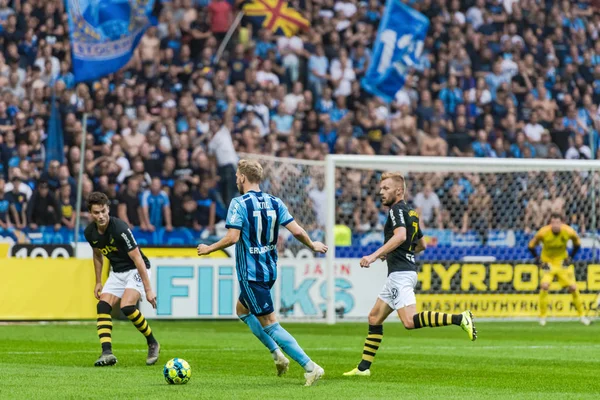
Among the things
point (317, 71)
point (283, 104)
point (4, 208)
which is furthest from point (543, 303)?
point (4, 208)

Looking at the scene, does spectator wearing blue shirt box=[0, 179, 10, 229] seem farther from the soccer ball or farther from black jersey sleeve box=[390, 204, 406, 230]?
the soccer ball

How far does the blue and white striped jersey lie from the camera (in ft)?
34.6

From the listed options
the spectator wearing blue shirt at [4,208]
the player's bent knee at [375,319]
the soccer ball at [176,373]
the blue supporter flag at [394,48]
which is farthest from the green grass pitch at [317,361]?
the blue supporter flag at [394,48]

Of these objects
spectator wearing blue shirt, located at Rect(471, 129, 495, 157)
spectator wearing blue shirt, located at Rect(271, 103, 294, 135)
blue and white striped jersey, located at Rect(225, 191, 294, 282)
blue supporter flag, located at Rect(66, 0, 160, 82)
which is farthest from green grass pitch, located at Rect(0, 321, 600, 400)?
spectator wearing blue shirt, located at Rect(471, 129, 495, 157)

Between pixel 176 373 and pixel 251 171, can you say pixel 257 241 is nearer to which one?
pixel 251 171

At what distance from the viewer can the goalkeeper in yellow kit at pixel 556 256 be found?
2241cm

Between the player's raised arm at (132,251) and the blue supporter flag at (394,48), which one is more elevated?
the blue supporter flag at (394,48)

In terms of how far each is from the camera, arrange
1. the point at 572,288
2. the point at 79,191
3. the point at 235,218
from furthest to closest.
Answer: the point at 572,288 < the point at 79,191 < the point at 235,218

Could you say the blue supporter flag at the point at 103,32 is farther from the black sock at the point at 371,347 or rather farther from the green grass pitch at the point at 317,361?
the black sock at the point at 371,347

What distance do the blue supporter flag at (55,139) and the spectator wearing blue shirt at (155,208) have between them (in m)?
1.81

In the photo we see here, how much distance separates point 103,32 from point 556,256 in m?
9.39

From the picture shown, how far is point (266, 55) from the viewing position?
1110 inches

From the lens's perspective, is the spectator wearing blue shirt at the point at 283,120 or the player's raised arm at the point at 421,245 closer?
the player's raised arm at the point at 421,245

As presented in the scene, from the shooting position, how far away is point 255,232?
1061 cm
